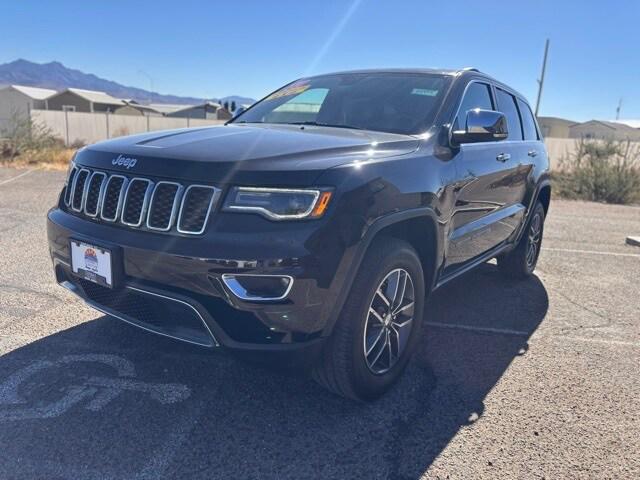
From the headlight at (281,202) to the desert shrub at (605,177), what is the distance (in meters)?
13.7

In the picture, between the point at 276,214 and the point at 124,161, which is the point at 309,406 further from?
the point at 124,161

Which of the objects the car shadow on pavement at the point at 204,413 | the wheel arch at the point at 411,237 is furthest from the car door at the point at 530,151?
the wheel arch at the point at 411,237

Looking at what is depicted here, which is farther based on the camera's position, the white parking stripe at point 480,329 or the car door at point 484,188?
the white parking stripe at point 480,329

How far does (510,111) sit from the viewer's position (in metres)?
4.71

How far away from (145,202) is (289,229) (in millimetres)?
723

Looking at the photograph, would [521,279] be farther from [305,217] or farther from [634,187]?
[634,187]

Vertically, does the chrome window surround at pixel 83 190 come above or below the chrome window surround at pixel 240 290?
above

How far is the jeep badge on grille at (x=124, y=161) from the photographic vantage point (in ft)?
8.32

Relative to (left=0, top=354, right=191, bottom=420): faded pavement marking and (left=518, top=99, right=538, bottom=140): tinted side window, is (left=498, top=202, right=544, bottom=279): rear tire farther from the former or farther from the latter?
(left=0, top=354, right=191, bottom=420): faded pavement marking

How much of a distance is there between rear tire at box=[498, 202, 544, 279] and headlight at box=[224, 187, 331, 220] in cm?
345

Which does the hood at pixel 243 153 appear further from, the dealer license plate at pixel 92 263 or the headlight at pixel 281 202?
the dealer license plate at pixel 92 263

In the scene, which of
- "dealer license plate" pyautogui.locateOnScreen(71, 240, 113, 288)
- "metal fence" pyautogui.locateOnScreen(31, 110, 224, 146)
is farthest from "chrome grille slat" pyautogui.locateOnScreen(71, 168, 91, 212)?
"metal fence" pyautogui.locateOnScreen(31, 110, 224, 146)

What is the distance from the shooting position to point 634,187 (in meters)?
13.8

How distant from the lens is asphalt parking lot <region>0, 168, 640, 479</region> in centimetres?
231
